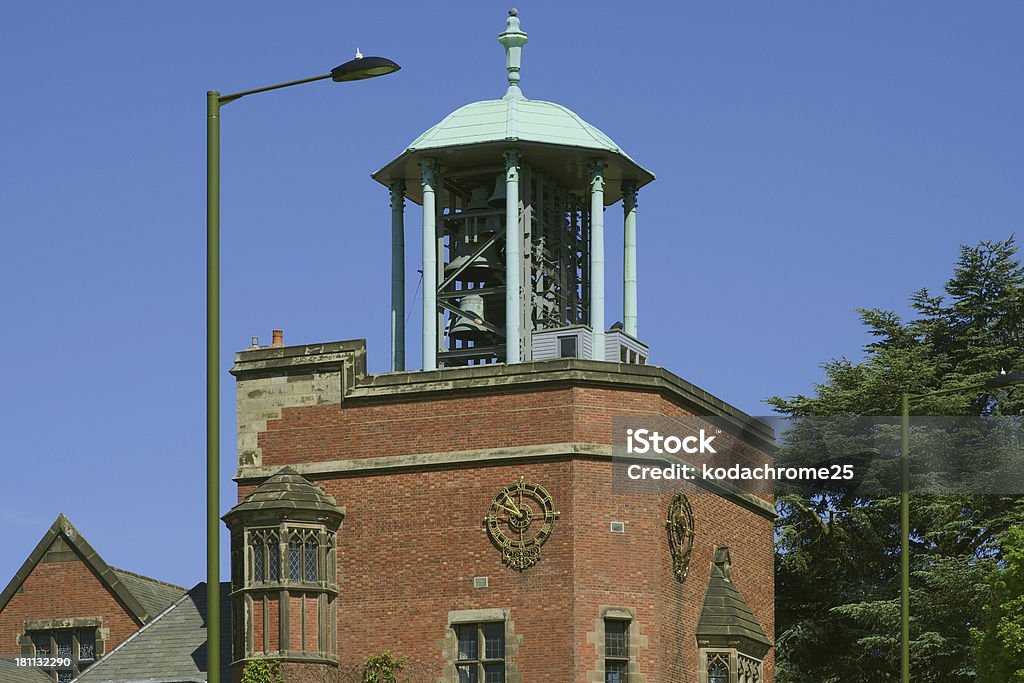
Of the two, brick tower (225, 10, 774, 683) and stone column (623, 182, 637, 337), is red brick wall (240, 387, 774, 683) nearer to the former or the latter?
brick tower (225, 10, 774, 683)

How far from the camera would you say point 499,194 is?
47281 mm

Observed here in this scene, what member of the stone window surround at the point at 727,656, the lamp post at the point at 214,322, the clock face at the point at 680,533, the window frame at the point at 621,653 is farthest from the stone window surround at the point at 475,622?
the lamp post at the point at 214,322

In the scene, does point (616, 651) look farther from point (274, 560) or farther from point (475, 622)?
point (274, 560)

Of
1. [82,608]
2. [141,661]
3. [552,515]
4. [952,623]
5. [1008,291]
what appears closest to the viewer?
[552,515]

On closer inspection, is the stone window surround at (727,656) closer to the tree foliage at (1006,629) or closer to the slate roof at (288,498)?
the slate roof at (288,498)

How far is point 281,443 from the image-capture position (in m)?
45.0

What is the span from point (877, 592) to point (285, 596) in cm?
2405

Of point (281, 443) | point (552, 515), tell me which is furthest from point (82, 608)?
point (552, 515)

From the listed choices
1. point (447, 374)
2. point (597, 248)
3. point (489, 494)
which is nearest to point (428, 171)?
point (597, 248)

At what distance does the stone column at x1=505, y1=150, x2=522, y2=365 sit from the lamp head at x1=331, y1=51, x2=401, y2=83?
1870cm

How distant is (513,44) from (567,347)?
8280 mm

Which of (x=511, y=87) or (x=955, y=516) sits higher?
(x=511, y=87)

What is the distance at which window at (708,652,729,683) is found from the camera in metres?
44.3

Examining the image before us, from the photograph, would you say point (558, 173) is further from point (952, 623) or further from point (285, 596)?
point (952, 623)
